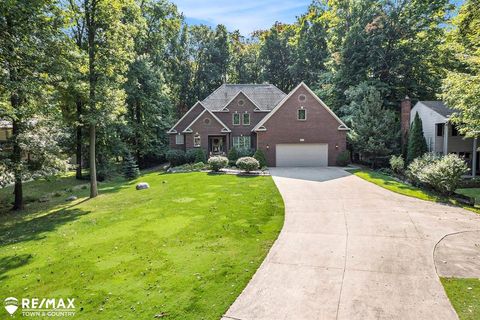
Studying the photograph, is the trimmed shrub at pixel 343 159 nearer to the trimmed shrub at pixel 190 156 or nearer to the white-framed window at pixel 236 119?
the white-framed window at pixel 236 119

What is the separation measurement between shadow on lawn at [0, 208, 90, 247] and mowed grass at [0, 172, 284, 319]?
47mm

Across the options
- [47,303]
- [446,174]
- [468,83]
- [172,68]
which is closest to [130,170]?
[47,303]

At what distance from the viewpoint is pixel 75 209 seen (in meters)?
14.7

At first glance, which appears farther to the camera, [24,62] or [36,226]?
[24,62]

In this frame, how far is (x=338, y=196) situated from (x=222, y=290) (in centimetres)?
1026

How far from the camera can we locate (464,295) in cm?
583

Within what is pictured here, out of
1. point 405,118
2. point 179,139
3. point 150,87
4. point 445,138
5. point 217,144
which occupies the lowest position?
point 217,144

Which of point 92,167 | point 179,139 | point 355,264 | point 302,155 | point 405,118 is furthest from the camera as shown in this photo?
point 179,139

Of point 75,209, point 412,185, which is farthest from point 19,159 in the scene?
point 412,185

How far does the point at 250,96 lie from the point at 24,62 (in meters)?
25.3

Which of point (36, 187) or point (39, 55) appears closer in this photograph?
point (39, 55)

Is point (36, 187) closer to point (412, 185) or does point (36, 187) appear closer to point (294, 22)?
point (412, 185)

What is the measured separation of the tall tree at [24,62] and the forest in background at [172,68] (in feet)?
0.17

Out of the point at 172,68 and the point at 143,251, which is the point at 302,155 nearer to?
the point at 143,251
